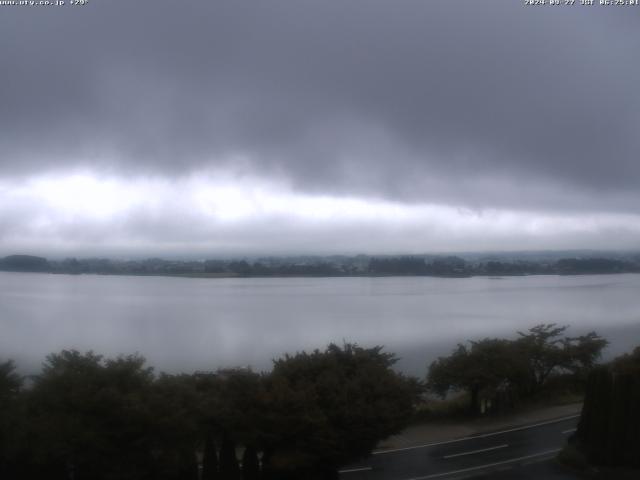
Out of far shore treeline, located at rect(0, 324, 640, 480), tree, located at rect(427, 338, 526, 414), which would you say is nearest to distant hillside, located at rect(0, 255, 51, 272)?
far shore treeline, located at rect(0, 324, 640, 480)

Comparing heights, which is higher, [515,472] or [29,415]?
[29,415]

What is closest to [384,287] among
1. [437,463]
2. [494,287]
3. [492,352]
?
[494,287]

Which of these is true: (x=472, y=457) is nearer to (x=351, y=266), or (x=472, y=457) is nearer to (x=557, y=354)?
(x=557, y=354)

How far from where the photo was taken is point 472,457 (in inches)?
677

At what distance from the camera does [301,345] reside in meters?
28.7

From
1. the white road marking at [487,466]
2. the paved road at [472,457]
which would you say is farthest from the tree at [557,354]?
the white road marking at [487,466]

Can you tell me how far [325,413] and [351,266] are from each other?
38.0 m

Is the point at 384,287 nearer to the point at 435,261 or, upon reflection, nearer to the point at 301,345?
the point at 435,261

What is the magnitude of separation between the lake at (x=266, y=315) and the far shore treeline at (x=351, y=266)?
4.97 feet

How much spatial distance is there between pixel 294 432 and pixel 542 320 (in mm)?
31334

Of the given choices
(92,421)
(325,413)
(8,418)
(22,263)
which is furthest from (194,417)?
(22,263)

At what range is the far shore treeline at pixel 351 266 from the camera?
40.5 metres

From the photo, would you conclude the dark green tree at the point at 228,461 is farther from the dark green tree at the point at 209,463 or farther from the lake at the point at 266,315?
the lake at the point at 266,315

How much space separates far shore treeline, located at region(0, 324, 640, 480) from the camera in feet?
37.4
